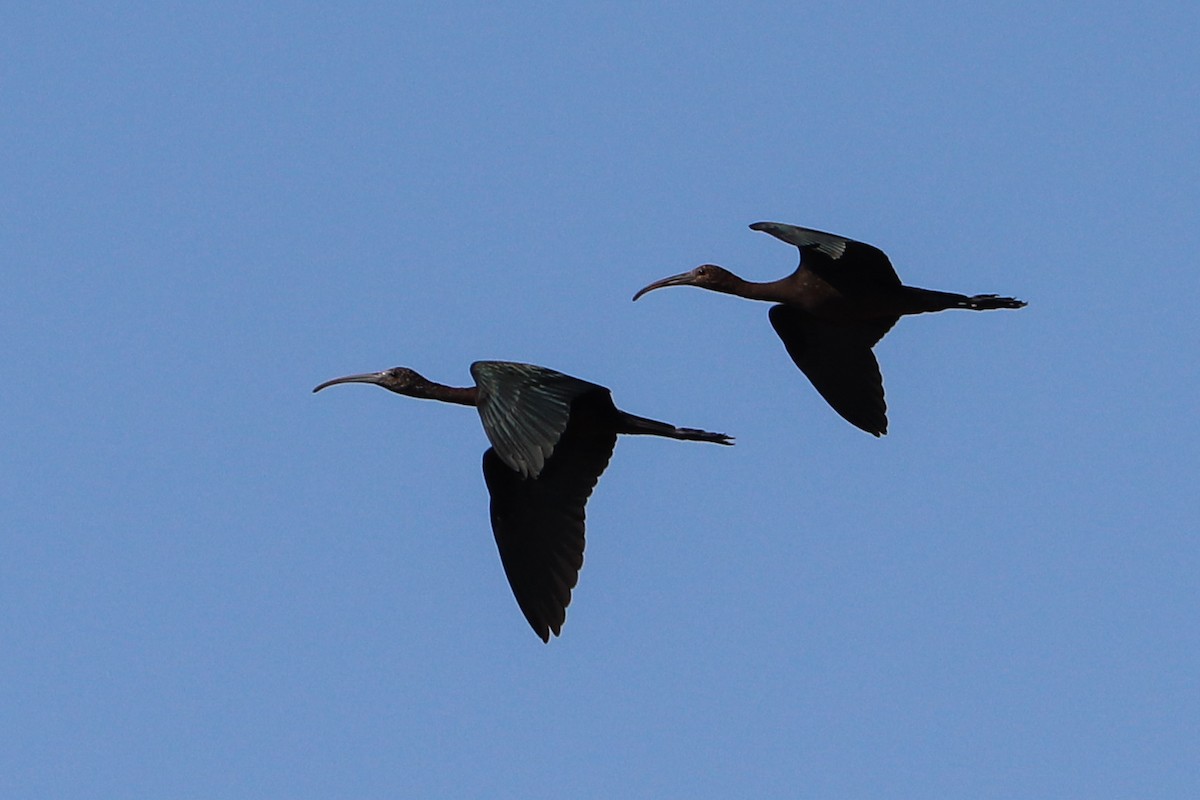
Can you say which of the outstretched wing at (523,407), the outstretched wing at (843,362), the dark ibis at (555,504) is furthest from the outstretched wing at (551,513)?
the outstretched wing at (843,362)

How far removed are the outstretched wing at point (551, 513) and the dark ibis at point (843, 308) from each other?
2351 millimetres

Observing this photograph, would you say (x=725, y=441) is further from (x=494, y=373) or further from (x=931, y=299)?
(x=494, y=373)

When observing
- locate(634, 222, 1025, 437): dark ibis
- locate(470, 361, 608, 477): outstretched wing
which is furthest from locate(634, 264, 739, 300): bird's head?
locate(470, 361, 608, 477): outstretched wing

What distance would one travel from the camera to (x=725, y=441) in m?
22.8

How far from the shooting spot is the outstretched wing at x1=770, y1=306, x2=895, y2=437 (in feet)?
79.2

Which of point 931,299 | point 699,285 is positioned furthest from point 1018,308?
point 699,285

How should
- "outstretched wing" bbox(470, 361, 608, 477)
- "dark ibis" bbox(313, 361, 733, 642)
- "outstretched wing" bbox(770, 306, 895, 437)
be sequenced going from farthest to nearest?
"outstretched wing" bbox(770, 306, 895, 437)
"dark ibis" bbox(313, 361, 733, 642)
"outstretched wing" bbox(470, 361, 608, 477)

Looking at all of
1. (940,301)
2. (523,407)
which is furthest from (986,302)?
(523,407)

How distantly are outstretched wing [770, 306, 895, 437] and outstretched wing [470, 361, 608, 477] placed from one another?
4607mm

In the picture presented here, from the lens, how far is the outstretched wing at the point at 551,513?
21.8 metres

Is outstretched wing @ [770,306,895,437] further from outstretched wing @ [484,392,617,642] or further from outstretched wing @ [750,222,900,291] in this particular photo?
outstretched wing @ [484,392,617,642]

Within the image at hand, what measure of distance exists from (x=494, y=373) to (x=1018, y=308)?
6.39 metres

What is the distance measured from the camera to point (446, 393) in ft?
75.4

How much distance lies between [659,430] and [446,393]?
2161 millimetres
